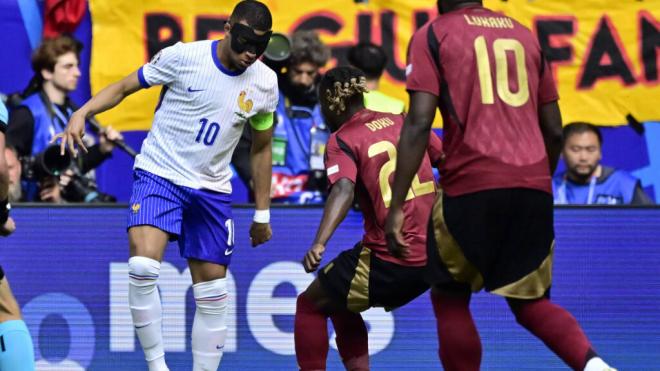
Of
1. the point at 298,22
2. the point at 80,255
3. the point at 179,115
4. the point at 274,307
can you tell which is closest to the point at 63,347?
the point at 80,255

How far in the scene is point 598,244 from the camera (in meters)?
8.13

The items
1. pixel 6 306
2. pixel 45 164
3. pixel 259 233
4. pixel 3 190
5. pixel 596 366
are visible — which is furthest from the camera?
pixel 45 164

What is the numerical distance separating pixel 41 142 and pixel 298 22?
2283 mm

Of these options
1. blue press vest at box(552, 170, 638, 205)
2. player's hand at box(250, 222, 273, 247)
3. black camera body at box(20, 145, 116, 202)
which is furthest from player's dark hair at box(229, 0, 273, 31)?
blue press vest at box(552, 170, 638, 205)

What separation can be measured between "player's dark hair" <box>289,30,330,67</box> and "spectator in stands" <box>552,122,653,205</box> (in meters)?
1.96

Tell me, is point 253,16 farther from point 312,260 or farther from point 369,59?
point 369,59

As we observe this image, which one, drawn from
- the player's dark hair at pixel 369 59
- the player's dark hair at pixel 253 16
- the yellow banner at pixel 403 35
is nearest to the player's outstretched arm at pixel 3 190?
the player's dark hair at pixel 253 16

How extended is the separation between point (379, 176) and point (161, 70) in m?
1.39

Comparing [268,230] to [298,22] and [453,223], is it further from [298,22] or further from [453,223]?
[298,22]

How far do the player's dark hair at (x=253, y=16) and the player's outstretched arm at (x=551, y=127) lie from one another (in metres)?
1.97

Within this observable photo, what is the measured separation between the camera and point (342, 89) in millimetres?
6953

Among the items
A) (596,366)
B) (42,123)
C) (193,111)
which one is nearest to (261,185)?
(193,111)

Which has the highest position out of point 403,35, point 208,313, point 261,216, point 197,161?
point 197,161

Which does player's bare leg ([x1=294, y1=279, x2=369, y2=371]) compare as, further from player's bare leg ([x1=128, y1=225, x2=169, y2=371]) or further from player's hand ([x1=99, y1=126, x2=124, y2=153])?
player's hand ([x1=99, y1=126, x2=124, y2=153])
